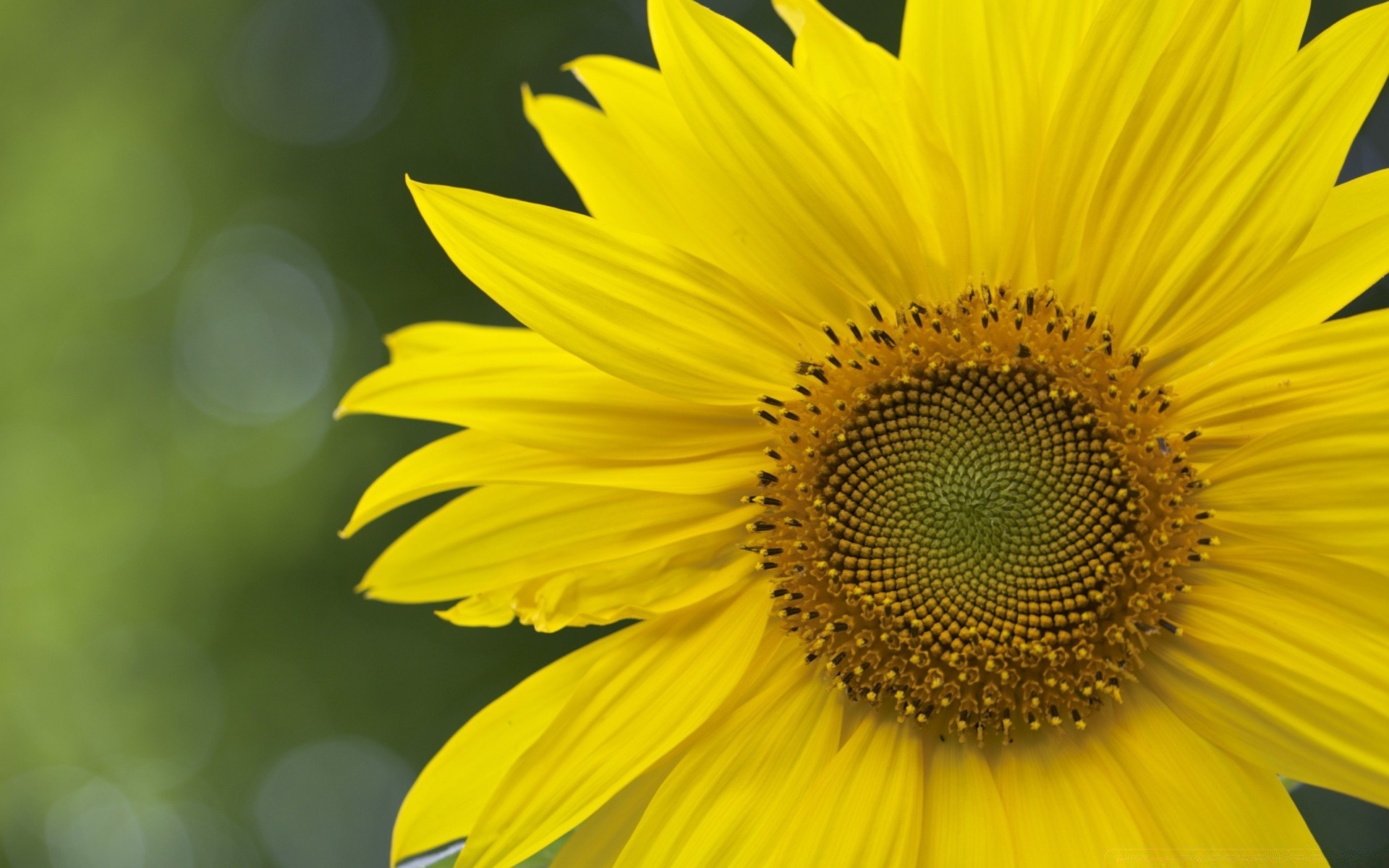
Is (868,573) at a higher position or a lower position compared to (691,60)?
lower

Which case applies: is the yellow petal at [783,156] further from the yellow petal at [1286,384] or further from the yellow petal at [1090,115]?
the yellow petal at [1286,384]

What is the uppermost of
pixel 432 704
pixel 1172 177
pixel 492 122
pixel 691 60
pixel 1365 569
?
pixel 492 122

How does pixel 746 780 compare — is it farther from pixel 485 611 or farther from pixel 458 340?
pixel 458 340

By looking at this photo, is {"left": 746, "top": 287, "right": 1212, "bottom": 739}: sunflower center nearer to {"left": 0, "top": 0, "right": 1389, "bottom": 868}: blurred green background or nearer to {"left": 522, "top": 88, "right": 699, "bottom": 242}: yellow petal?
{"left": 522, "top": 88, "right": 699, "bottom": 242}: yellow petal

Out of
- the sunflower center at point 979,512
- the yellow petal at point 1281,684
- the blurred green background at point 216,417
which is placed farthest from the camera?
the blurred green background at point 216,417

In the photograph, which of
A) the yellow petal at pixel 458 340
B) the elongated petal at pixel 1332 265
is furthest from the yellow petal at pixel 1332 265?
the yellow petal at pixel 458 340

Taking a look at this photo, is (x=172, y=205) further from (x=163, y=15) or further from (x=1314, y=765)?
(x=1314, y=765)

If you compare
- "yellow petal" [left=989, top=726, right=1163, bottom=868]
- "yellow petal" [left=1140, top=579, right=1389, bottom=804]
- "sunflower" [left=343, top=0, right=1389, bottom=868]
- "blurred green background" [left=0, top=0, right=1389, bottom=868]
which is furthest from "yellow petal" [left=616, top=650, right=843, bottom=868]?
"blurred green background" [left=0, top=0, right=1389, bottom=868]

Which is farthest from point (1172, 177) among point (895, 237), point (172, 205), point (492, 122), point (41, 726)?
point (41, 726)
